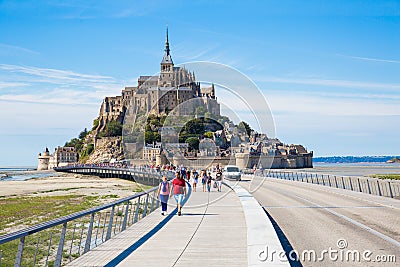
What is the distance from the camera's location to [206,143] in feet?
394

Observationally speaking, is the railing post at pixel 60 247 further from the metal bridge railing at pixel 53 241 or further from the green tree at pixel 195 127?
the green tree at pixel 195 127

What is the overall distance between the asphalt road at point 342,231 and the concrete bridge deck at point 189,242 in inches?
30.0

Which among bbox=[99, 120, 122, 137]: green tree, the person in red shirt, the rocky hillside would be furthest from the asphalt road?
bbox=[99, 120, 122, 137]: green tree

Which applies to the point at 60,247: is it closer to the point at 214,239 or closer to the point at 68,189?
the point at 214,239

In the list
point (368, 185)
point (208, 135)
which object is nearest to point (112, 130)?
point (208, 135)

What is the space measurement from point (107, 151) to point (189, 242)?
168275 millimetres

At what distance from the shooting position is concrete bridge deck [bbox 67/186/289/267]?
378 inches

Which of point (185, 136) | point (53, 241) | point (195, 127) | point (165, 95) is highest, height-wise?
point (165, 95)

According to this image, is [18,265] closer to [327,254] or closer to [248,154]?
[327,254]

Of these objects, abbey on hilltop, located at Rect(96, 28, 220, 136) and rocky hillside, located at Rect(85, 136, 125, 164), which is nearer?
abbey on hilltop, located at Rect(96, 28, 220, 136)

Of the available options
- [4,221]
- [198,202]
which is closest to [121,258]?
[198,202]

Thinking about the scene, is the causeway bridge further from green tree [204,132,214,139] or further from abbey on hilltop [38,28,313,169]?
green tree [204,132,214,139]

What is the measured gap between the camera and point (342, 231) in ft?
43.8

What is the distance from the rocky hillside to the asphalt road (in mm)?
156120
